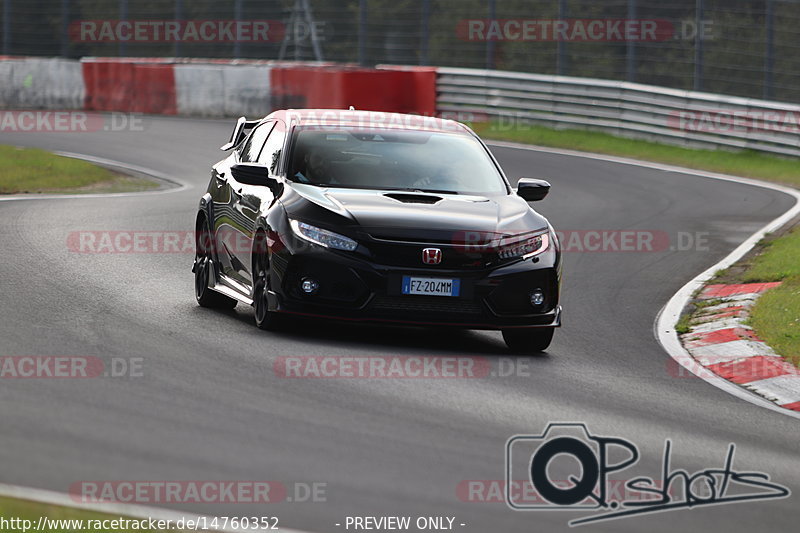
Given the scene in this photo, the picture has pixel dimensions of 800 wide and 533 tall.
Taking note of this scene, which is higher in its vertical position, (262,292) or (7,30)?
(7,30)

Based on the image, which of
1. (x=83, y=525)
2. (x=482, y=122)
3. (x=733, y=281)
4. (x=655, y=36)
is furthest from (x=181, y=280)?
(x=655, y=36)

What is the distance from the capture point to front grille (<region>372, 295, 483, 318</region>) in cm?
979

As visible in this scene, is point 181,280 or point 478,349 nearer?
point 478,349

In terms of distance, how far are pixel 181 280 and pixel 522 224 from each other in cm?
383

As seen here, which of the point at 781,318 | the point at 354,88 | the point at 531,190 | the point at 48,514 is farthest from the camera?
the point at 354,88

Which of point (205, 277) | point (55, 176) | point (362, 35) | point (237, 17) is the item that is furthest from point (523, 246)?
point (237, 17)

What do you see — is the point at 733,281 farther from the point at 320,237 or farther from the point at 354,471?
the point at 354,471

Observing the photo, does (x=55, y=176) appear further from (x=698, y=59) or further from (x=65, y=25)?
(x=65, y=25)

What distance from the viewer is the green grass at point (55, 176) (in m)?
20.2

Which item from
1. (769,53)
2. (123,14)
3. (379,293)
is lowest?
(379,293)

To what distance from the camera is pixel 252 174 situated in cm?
1049

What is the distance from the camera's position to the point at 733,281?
14289mm

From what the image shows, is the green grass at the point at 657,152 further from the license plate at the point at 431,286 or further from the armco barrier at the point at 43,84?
the license plate at the point at 431,286

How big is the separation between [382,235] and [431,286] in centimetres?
47
